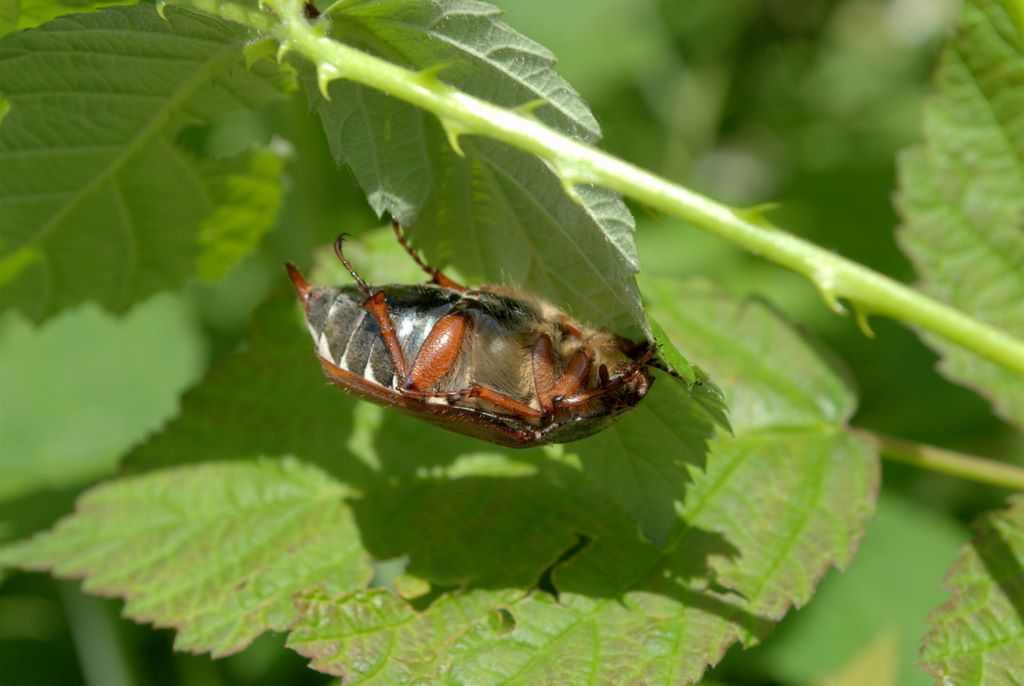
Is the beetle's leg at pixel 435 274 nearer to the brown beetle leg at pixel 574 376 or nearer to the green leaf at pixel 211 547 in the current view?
the brown beetle leg at pixel 574 376

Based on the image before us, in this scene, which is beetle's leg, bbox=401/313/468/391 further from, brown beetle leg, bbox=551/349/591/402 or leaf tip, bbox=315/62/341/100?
leaf tip, bbox=315/62/341/100

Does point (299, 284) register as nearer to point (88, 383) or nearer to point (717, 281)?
point (88, 383)

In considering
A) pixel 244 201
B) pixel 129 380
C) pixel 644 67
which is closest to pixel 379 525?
pixel 244 201

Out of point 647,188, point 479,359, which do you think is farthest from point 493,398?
point 647,188

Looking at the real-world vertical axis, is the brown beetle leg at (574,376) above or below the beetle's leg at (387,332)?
below

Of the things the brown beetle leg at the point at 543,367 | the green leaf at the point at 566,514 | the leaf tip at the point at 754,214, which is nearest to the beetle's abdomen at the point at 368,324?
the brown beetle leg at the point at 543,367

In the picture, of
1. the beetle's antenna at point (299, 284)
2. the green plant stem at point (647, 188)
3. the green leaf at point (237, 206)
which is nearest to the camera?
the green plant stem at point (647, 188)
